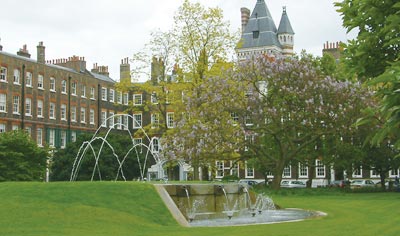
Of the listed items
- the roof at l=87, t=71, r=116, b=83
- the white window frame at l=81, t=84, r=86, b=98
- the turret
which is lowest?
the white window frame at l=81, t=84, r=86, b=98

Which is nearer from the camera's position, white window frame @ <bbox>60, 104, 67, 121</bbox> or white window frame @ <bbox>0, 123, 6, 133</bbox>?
white window frame @ <bbox>0, 123, 6, 133</bbox>

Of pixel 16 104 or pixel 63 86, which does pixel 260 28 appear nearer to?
pixel 63 86

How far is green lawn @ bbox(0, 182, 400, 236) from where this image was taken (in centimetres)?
1644

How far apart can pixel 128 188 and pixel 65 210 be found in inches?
117

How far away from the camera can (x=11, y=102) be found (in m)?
59.0

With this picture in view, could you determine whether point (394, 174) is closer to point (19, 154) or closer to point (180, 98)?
point (180, 98)

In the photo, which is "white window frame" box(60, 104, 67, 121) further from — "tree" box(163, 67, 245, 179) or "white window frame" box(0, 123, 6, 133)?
"tree" box(163, 67, 245, 179)

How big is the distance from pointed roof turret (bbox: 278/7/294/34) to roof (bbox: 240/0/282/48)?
1.69 meters

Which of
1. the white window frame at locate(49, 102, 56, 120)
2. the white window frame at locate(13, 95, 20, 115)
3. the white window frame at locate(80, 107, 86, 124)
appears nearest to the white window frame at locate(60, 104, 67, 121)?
the white window frame at locate(49, 102, 56, 120)

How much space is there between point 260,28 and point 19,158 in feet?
269

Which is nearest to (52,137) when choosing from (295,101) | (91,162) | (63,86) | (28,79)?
(63,86)

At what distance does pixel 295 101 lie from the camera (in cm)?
4156

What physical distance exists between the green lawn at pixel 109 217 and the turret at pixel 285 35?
324 ft

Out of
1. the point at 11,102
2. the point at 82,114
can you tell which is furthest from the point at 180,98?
the point at 82,114
